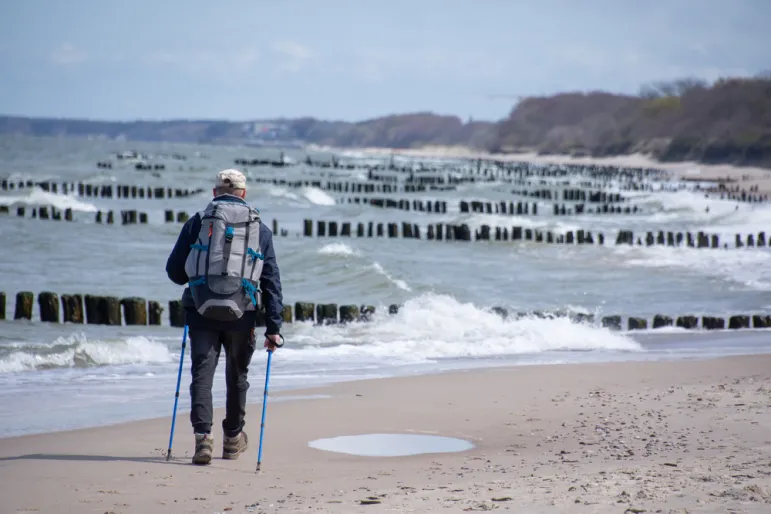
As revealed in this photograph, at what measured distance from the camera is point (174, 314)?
14.4 metres

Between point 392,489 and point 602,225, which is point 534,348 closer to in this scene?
point 392,489

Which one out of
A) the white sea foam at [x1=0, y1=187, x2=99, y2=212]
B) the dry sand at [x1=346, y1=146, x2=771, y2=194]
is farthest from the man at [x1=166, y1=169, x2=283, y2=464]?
the dry sand at [x1=346, y1=146, x2=771, y2=194]

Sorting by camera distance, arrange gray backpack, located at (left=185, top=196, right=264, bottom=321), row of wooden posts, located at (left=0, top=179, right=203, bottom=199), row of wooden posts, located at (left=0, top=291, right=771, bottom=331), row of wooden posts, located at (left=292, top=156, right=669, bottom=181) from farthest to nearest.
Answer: row of wooden posts, located at (left=292, top=156, right=669, bottom=181) < row of wooden posts, located at (left=0, top=179, right=203, bottom=199) < row of wooden posts, located at (left=0, top=291, right=771, bottom=331) < gray backpack, located at (left=185, top=196, right=264, bottom=321)

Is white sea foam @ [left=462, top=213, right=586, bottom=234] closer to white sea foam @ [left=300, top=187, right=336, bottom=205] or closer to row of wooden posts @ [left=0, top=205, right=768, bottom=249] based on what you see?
row of wooden posts @ [left=0, top=205, right=768, bottom=249]

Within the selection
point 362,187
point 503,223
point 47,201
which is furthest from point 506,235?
point 362,187

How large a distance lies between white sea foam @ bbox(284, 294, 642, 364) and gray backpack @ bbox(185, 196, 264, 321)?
571 centimetres

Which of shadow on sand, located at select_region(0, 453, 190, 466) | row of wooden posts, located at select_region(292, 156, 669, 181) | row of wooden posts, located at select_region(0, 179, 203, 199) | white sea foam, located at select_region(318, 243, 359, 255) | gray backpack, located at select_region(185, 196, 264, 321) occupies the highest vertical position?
row of wooden posts, located at select_region(292, 156, 669, 181)

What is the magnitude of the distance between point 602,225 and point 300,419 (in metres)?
35.0

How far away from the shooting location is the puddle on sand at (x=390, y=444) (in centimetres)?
712

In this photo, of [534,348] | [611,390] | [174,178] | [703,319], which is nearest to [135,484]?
[611,390]

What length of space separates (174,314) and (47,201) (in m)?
33.8

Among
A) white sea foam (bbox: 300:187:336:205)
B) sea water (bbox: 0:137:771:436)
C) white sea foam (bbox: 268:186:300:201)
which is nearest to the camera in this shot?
sea water (bbox: 0:137:771:436)

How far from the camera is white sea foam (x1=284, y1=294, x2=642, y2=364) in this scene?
1258 centimetres

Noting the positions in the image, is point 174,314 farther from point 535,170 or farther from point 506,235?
point 535,170
